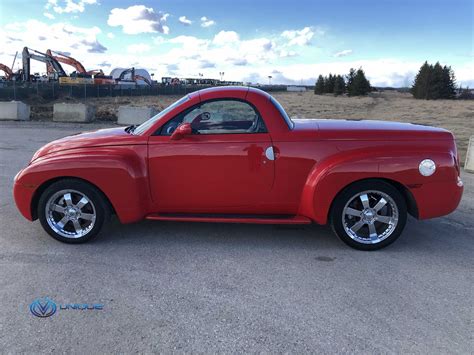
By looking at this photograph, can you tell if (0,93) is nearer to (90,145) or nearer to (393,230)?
(90,145)

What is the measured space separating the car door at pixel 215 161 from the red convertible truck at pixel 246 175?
0.4 inches

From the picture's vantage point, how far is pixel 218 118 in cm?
446

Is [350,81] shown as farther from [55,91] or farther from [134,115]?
[134,115]

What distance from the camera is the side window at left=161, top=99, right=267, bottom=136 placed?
438 cm

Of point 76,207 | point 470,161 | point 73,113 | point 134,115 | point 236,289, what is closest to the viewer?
point 236,289

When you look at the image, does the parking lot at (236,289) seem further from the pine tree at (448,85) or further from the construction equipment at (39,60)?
the pine tree at (448,85)

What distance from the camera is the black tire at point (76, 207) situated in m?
4.32

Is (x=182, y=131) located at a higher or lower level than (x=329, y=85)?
lower

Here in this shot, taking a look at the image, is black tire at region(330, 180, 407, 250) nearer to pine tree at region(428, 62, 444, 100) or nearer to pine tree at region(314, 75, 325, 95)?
pine tree at region(428, 62, 444, 100)

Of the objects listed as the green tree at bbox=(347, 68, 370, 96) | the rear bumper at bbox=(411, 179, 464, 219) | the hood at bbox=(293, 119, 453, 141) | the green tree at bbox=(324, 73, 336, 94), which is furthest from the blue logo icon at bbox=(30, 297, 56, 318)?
the green tree at bbox=(324, 73, 336, 94)

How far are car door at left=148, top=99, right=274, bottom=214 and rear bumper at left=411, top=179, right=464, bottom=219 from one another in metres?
1.58

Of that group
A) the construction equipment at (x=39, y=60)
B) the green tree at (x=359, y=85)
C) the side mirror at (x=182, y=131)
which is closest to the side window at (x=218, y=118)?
the side mirror at (x=182, y=131)

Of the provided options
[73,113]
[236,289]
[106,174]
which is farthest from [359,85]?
[236,289]

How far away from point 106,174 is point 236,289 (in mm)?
1856
